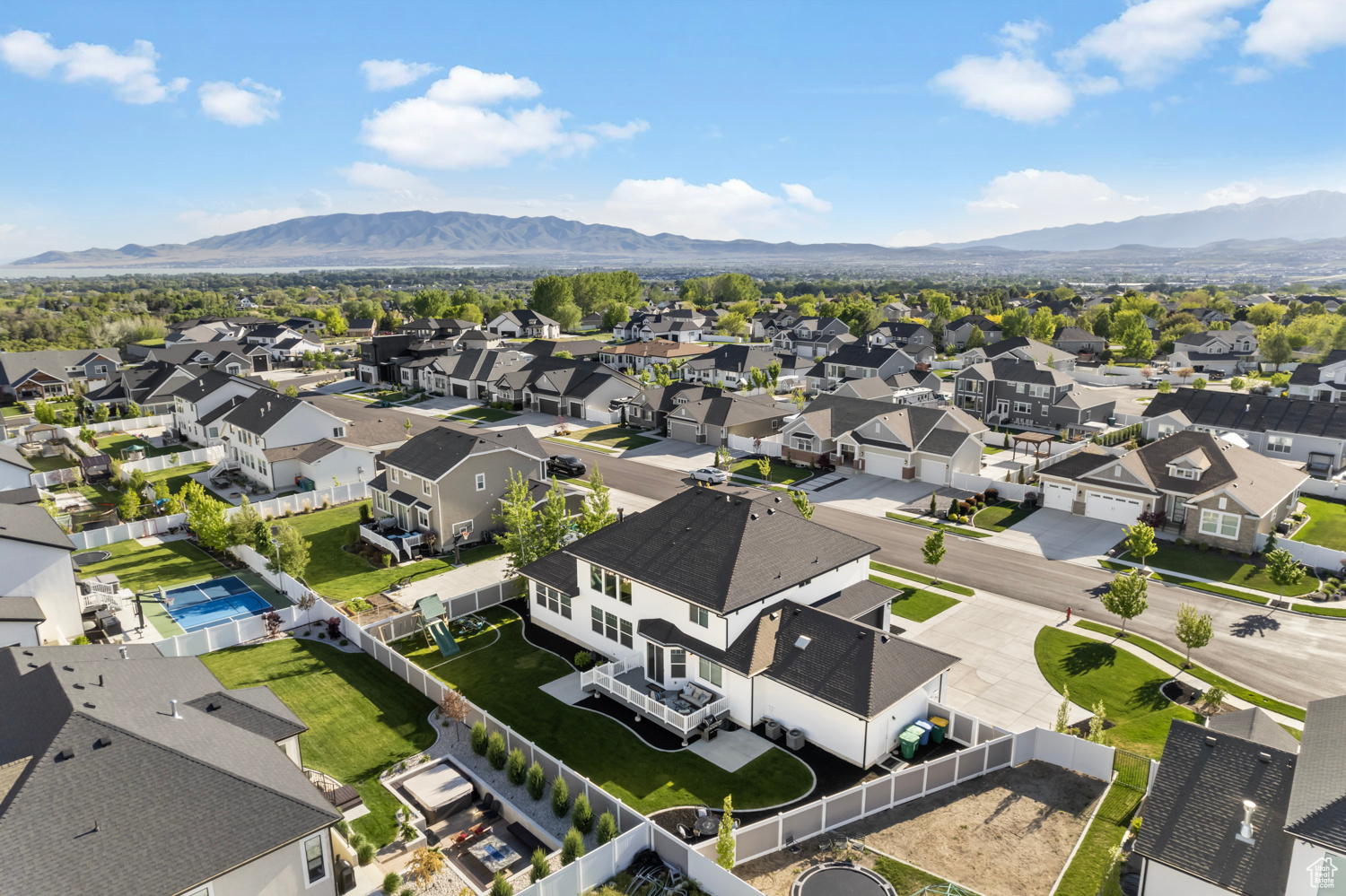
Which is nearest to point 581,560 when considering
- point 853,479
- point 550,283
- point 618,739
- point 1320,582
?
point 618,739

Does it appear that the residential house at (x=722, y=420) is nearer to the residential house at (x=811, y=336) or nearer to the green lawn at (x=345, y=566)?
the green lawn at (x=345, y=566)

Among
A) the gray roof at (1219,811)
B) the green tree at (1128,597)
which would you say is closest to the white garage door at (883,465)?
the green tree at (1128,597)

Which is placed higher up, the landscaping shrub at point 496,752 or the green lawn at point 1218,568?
the landscaping shrub at point 496,752

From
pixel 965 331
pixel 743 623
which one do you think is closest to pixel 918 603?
pixel 743 623

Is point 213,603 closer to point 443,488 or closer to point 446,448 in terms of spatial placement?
point 443,488

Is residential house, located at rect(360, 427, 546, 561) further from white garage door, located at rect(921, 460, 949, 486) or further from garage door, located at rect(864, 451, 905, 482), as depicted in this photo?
white garage door, located at rect(921, 460, 949, 486)

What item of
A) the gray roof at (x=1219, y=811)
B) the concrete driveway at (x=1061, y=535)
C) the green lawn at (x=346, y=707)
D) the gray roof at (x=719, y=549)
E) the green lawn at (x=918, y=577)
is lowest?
the concrete driveway at (x=1061, y=535)
